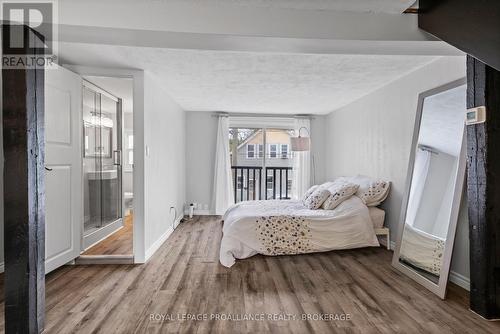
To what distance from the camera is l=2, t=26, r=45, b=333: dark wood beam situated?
1653 mm

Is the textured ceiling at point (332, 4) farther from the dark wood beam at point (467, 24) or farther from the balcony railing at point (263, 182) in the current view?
the balcony railing at point (263, 182)

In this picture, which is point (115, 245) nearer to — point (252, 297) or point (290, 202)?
point (252, 297)

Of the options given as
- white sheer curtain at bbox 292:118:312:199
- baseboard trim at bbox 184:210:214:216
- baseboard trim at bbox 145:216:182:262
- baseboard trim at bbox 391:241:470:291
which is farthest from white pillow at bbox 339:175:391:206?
baseboard trim at bbox 184:210:214:216

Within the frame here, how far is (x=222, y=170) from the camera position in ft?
18.4

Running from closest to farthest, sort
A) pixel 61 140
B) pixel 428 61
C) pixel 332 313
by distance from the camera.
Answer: pixel 332 313
pixel 61 140
pixel 428 61

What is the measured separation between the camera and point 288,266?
9.72 feet

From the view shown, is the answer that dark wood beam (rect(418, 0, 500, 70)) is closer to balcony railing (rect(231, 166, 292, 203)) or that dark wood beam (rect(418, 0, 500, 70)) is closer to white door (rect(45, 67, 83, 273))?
white door (rect(45, 67, 83, 273))

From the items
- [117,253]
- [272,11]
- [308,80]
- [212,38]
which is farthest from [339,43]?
[117,253]

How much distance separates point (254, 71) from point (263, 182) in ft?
11.3

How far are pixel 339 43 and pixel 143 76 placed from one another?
219cm

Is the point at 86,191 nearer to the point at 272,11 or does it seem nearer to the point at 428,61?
the point at 272,11

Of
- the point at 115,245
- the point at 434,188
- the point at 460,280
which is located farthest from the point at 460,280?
the point at 115,245

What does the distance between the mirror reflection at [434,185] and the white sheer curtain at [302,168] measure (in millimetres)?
2894

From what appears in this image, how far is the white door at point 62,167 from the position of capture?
248 cm
